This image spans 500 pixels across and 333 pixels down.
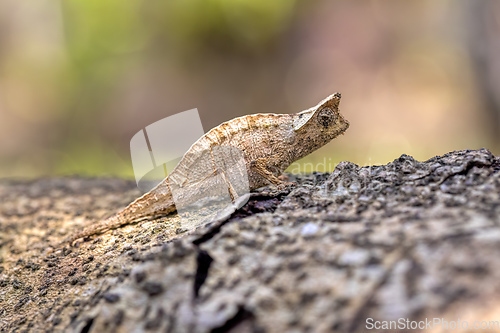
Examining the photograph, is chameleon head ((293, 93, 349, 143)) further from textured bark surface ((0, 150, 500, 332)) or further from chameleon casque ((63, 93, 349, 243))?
textured bark surface ((0, 150, 500, 332))

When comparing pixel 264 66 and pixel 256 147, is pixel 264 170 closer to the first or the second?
pixel 256 147

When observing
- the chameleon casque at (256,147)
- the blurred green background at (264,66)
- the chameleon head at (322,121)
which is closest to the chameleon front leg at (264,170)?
the chameleon casque at (256,147)

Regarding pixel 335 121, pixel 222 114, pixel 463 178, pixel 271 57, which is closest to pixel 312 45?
pixel 271 57

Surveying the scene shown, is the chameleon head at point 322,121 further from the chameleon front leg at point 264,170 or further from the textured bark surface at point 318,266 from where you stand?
the textured bark surface at point 318,266

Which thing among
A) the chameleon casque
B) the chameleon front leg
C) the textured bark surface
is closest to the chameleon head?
the chameleon casque

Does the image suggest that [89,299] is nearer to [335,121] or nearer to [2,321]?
[2,321]

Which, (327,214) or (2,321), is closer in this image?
(327,214)

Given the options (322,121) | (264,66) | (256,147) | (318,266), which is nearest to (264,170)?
(256,147)


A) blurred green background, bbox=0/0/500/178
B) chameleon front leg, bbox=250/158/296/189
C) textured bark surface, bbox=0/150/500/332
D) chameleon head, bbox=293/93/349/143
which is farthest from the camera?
blurred green background, bbox=0/0/500/178
